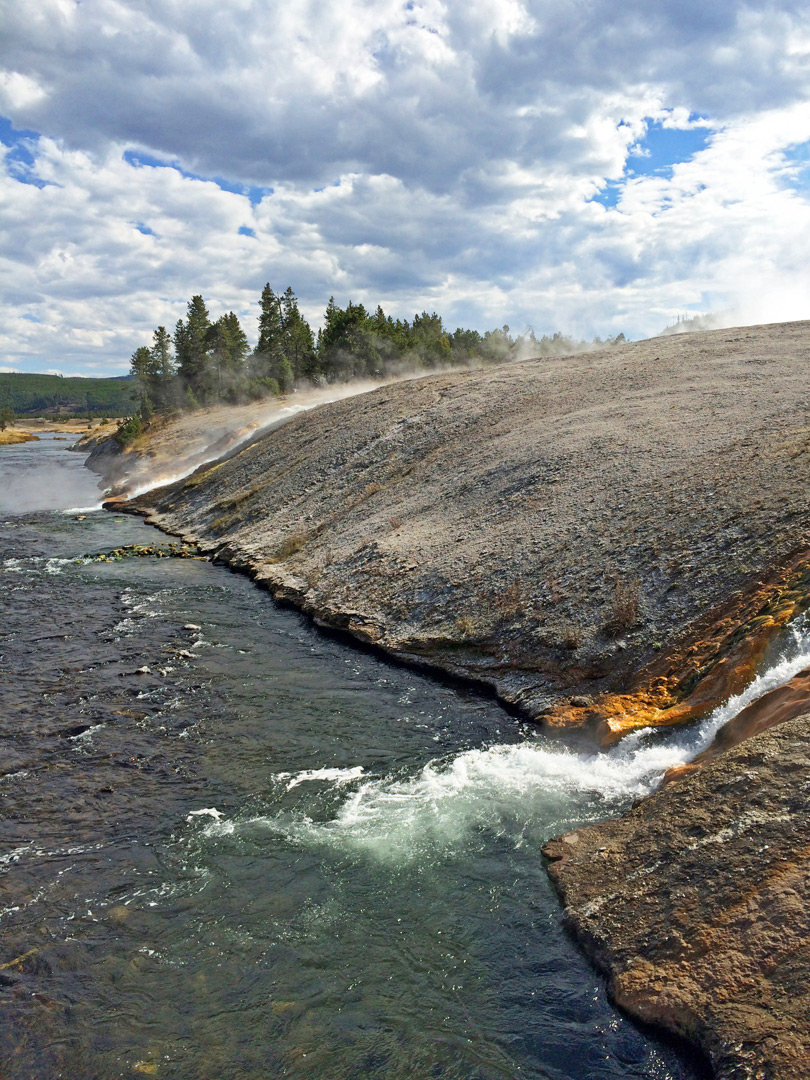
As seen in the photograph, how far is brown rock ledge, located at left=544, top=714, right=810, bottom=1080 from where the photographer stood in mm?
6715

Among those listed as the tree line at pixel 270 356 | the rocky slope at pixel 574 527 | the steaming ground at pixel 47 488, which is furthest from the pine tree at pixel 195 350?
the rocky slope at pixel 574 527

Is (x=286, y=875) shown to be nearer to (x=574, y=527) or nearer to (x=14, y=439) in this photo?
(x=574, y=527)

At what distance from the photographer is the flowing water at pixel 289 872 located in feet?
23.7

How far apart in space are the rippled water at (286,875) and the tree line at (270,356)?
220 ft

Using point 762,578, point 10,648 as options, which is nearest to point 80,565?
point 10,648

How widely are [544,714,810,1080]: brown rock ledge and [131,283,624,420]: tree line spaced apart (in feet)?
244

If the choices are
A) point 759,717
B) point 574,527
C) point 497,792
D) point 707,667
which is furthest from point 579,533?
point 497,792

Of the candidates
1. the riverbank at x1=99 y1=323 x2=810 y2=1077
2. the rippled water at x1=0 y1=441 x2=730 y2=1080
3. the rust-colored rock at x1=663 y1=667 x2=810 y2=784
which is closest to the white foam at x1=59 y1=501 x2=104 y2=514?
the riverbank at x1=99 y1=323 x2=810 y2=1077

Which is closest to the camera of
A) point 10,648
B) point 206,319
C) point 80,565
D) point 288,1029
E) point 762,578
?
point 288,1029

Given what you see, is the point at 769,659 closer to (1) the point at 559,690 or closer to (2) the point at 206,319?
(1) the point at 559,690

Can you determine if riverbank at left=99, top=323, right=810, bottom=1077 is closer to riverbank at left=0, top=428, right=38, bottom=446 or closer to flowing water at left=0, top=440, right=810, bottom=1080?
flowing water at left=0, top=440, right=810, bottom=1080

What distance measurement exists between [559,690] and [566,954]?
6.90 m

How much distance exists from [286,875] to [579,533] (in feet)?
39.8

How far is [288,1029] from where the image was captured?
24.1 feet
